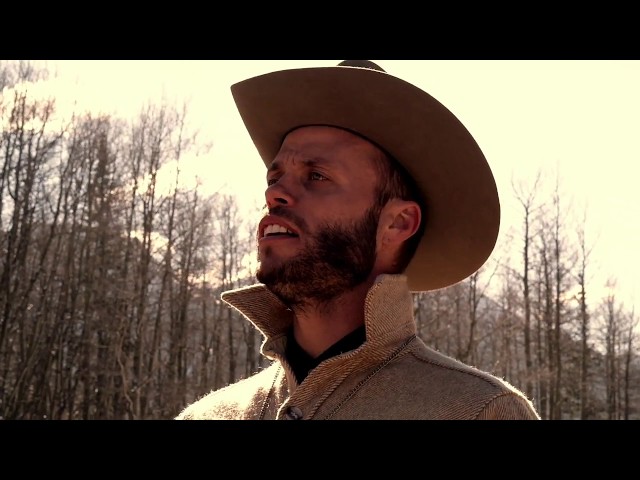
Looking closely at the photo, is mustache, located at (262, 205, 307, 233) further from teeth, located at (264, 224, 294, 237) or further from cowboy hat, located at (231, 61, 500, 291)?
cowboy hat, located at (231, 61, 500, 291)

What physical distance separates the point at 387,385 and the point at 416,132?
3.03ft

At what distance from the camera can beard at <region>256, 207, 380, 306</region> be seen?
194cm

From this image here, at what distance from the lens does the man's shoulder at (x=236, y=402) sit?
6.70ft

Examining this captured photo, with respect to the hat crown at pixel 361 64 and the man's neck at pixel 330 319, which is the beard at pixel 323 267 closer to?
the man's neck at pixel 330 319

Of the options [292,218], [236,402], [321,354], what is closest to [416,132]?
[292,218]

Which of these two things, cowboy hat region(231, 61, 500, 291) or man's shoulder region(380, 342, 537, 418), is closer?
man's shoulder region(380, 342, 537, 418)

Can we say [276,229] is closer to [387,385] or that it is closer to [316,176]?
[316,176]

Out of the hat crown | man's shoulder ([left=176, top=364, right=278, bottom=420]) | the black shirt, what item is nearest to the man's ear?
the black shirt

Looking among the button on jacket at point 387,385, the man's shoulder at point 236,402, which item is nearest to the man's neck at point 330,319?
the button on jacket at point 387,385

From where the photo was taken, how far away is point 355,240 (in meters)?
2.02

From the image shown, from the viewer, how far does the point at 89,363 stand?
76.6 ft

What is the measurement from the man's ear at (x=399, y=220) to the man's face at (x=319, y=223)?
0.16 ft
